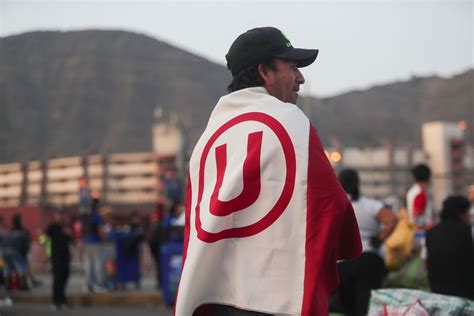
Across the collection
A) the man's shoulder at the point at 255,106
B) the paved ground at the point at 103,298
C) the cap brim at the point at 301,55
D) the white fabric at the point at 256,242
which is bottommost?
the paved ground at the point at 103,298

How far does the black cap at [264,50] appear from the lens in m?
2.89

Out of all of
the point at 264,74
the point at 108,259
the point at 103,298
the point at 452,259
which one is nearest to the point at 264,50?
the point at 264,74

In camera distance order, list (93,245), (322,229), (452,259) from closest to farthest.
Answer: (322,229) → (452,259) → (93,245)

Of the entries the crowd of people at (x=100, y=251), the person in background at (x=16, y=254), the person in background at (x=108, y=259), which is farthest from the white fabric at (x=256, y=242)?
the person in background at (x=16, y=254)

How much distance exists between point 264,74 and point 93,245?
1557cm

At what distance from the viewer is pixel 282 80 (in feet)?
9.52

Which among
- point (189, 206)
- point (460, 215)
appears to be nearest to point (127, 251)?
point (460, 215)

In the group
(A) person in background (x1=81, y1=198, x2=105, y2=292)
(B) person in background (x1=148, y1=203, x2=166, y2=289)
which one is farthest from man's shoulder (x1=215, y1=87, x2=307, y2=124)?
(A) person in background (x1=81, y1=198, x2=105, y2=292)

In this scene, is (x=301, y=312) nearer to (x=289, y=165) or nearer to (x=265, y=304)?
(x=265, y=304)

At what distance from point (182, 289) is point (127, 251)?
1650cm

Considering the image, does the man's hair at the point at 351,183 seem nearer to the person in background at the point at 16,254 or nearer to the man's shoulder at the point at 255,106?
the man's shoulder at the point at 255,106

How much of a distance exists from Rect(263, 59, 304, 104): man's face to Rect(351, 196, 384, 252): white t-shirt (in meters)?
4.16

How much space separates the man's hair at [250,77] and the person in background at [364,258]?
3.79 metres

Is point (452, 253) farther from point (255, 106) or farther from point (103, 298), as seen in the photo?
point (103, 298)
